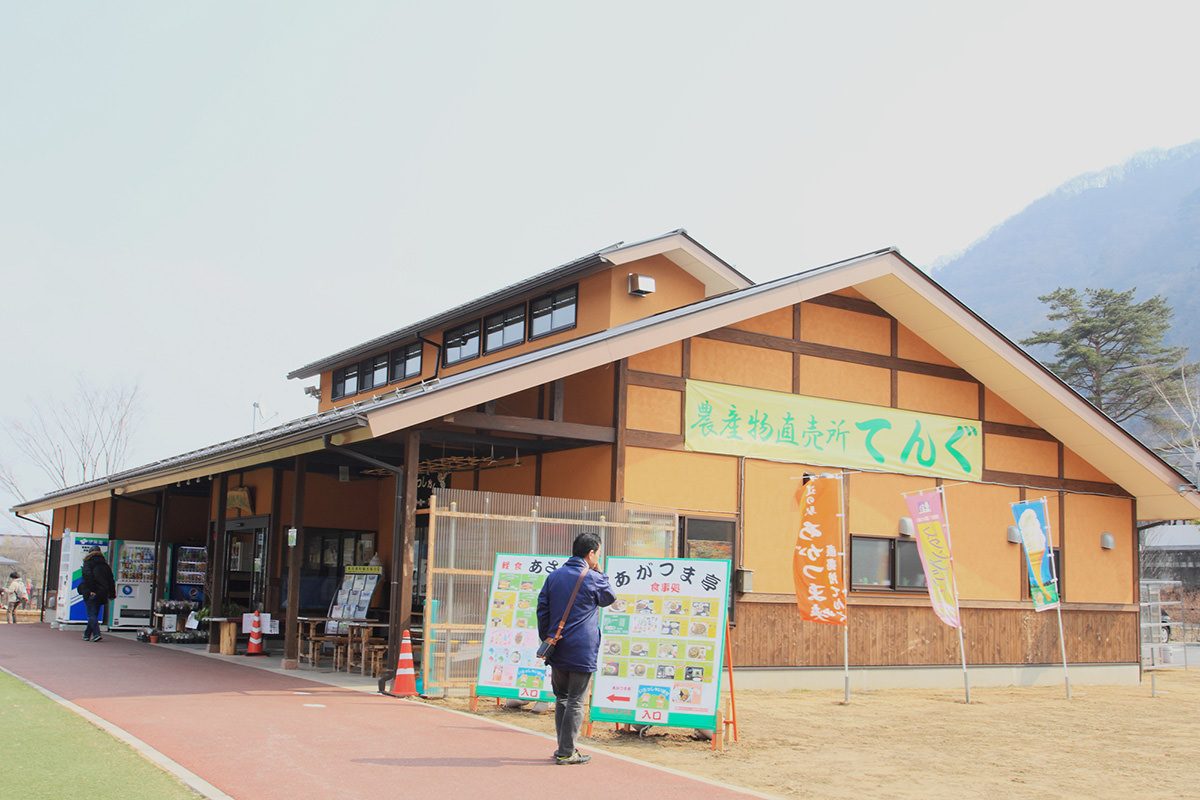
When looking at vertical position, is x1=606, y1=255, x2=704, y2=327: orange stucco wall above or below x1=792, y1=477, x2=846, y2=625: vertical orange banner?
above

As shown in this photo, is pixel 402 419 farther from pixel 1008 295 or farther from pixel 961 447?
pixel 1008 295

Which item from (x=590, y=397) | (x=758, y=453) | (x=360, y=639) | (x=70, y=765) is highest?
(x=590, y=397)

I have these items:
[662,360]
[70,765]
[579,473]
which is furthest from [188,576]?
[70,765]

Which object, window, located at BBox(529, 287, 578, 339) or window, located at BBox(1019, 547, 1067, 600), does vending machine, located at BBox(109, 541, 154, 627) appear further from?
window, located at BBox(1019, 547, 1067, 600)

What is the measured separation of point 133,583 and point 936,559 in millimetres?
16496

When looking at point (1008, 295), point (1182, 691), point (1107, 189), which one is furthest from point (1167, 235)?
point (1182, 691)

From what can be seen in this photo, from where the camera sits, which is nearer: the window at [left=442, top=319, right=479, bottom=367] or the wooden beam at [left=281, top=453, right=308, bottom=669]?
the wooden beam at [left=281, top=453, right=308, bottom=669]

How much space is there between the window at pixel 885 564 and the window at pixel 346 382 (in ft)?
36.0

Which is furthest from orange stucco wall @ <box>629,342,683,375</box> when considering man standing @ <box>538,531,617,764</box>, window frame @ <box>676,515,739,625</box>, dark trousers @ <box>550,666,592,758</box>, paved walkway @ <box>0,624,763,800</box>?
dark trousers @ <box>550,666,592,758</box>

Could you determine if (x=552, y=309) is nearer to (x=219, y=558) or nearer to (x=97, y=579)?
Result: (x=219, y=558)

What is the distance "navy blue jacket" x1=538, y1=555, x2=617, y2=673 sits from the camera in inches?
296

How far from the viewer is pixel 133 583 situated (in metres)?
21.8

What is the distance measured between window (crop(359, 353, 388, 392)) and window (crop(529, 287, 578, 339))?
5.13m

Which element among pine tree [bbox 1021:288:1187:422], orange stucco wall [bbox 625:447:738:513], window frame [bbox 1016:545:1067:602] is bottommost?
window frame [bbox 1016:545:1067:602]
